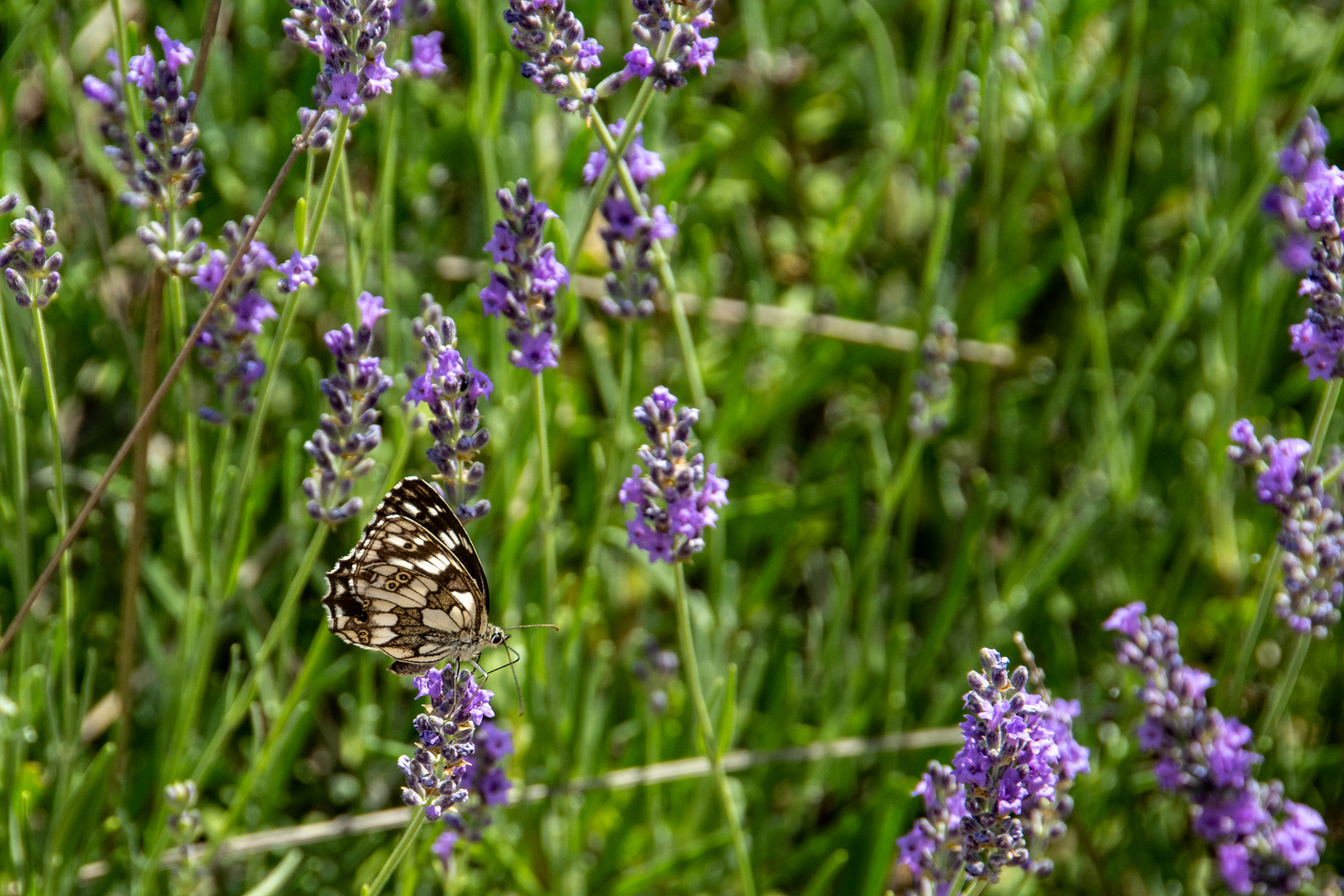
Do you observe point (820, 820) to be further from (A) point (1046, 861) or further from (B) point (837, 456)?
(A) point (1046, 861)

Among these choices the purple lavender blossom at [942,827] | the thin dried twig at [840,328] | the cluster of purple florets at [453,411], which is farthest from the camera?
the thin dried twig at [840,328]

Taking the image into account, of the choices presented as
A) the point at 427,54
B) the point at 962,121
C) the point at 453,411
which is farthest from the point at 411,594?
the point at 962,121

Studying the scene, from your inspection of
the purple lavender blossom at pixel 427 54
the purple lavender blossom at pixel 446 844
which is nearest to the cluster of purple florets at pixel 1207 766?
the purple lavender blossom at pixel 446 844

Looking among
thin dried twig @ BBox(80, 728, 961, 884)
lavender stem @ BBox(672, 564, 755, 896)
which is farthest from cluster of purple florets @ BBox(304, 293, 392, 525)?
thin dried twig @ BBox(80, 728, 961, 884)

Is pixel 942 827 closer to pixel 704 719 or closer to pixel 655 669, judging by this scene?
pixel 704 719

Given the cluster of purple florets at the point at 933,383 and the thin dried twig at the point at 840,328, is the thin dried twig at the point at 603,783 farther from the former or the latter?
the thin dried twig at the point at 840,328

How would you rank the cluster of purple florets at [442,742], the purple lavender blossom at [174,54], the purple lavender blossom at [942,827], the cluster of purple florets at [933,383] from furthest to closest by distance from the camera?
the cluster of purple florets at [933,383], the purple lavender blossom at [174,54], the purple lavender blossom at [942,827], the cluster of purple florets at [442,742]

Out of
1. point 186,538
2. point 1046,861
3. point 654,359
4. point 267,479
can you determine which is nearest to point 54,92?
point 267,479
